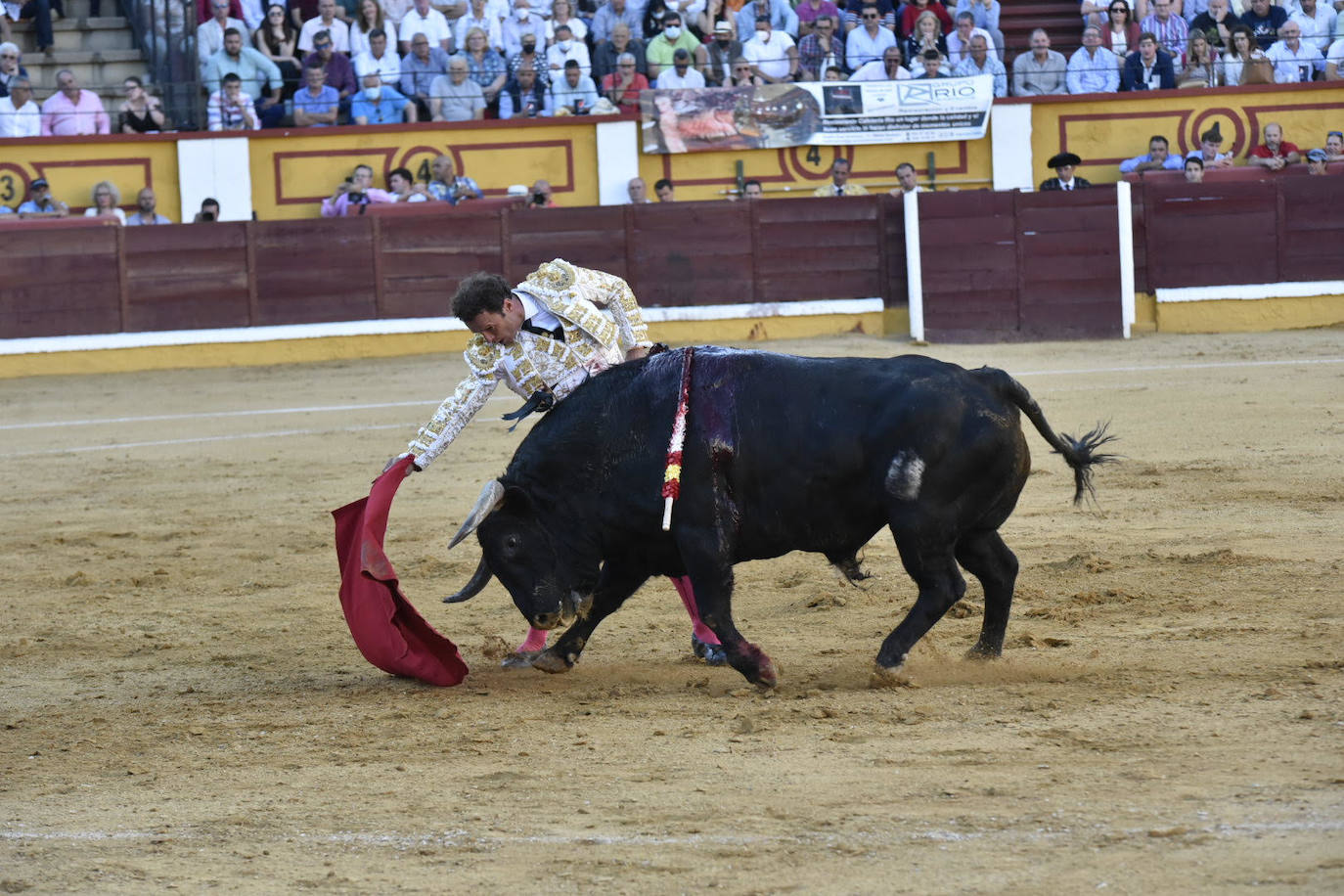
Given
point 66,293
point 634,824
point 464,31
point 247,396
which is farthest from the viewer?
point 464,31

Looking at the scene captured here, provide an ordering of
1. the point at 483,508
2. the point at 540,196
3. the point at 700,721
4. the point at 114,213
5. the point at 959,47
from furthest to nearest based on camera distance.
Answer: the point at 959,47 → the point at 540,196 → the point at 114,213 → the point at 483,508 → the point at 700,721

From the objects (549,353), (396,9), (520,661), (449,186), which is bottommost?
(520,661)

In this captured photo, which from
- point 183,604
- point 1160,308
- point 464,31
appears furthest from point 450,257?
point 183,604

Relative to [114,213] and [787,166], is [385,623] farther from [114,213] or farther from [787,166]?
[787,166]

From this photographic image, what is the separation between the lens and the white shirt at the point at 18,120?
1301 cm

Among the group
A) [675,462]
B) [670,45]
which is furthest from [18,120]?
[675,462]

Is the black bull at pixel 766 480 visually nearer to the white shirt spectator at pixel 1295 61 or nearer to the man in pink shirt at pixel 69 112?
the man in pink shirt at pixel 69 112

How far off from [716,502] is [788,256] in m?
9.34

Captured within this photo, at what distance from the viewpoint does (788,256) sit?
1333cm

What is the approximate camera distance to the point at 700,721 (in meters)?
3.90

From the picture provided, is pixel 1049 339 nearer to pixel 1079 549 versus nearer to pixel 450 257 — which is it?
pixel 450 257

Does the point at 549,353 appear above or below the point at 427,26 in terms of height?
below

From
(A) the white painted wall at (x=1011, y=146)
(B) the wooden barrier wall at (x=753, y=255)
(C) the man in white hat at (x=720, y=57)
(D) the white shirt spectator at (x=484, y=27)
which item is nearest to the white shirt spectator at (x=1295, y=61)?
(B) the wooden barrier wall at (x=753, y=255)

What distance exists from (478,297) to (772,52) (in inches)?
394
